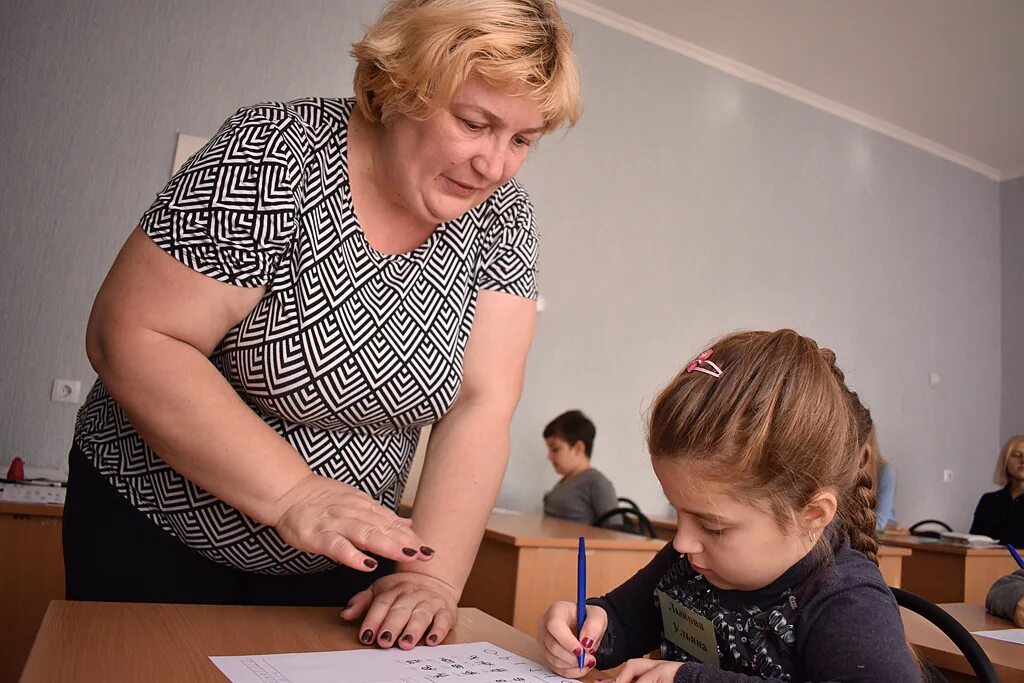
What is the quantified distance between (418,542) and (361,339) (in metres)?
0.26

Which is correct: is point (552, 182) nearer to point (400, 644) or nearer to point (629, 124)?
point (629, 124)

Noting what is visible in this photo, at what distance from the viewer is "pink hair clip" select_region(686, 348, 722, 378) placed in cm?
97

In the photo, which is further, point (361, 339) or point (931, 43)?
point (931, 43)

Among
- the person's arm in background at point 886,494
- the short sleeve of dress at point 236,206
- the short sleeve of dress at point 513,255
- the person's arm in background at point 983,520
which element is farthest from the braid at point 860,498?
the person's arm in background at point 886,494

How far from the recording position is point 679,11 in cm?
541

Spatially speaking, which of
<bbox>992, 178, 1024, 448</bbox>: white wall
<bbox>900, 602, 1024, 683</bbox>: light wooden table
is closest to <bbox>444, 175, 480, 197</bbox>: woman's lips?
<bbox>900, 602, 1024, 683</bbox>: light wooden table

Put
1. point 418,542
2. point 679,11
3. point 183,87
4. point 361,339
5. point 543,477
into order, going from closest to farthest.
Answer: point 418,542 < point 361,339 < point 183,87 < point 543,477 < point 679,11

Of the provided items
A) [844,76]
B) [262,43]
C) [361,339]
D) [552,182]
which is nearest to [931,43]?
[844,76]

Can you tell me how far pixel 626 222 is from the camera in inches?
216

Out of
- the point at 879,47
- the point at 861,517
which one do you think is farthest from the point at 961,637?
the point at 879,47

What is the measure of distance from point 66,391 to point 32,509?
54.2 inches

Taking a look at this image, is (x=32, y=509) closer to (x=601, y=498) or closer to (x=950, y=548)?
(x=601, y=498)

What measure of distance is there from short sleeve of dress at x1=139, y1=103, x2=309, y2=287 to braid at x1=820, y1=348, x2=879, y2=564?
0.64 meters

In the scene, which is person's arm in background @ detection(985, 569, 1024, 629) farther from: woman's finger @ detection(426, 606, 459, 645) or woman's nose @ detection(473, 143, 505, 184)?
woman's nose @ detection(473, 143, 505, 184)
